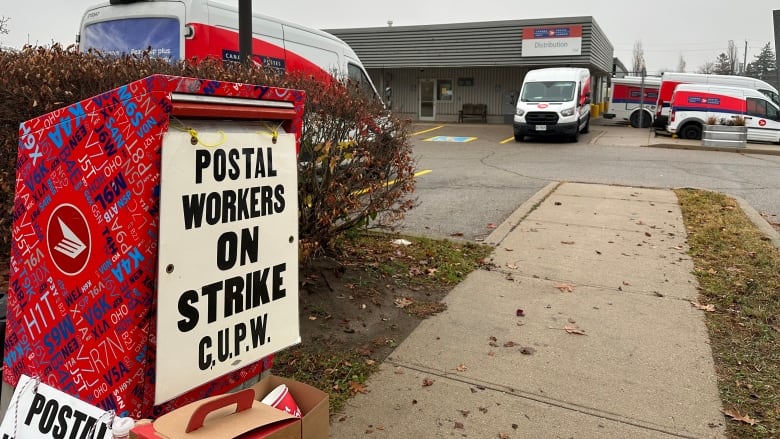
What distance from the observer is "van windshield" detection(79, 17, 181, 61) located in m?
7.30

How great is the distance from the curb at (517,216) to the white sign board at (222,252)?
442cm

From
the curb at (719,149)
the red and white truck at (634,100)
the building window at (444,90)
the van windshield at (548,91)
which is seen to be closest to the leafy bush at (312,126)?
the curb at (719,149)

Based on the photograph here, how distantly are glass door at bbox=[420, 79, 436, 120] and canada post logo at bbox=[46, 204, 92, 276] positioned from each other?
105 feet

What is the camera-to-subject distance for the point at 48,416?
202 centimetres

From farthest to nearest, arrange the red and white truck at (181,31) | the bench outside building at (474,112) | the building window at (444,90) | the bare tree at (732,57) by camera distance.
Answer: the bare tree at (732,57) → the building window at (444,90) → the bench outside building at (474,112) → the red and white truck at (181,31)

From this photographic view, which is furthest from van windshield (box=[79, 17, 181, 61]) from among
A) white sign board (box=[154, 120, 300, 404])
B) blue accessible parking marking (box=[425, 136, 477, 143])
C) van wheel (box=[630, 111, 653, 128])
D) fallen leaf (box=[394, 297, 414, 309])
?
van wheel (box=[630, 111, 653, 128])

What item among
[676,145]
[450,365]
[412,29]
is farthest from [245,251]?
[412,29]

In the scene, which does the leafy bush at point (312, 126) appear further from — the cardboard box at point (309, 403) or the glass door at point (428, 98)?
the glass door at point (428, 98)

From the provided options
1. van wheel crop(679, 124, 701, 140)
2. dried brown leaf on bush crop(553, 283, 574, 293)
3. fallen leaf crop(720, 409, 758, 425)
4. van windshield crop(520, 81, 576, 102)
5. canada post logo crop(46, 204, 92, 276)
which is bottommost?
fallen leaf crop(720, 409, 758, 425)

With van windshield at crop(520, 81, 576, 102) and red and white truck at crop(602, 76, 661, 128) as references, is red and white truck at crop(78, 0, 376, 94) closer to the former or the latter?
van windshield at crop(520, 81, 576, 102)

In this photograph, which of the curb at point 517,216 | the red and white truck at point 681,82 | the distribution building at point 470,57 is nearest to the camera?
the curb at point 517,216

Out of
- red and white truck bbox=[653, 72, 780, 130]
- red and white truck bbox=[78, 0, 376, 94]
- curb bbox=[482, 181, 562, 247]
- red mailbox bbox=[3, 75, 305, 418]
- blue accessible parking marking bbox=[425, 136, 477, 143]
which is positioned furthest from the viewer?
red and white truck bbox=[653, 72, 780, 130]

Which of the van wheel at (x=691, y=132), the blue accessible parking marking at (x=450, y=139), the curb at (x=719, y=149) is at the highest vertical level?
the van wheel at (x=691, y=132)

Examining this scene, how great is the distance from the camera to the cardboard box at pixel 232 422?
5.35 feet
